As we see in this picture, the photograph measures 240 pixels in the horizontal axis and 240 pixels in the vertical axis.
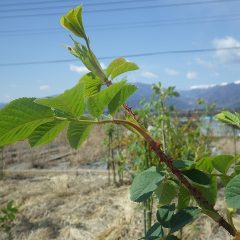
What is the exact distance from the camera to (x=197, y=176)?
58 cm

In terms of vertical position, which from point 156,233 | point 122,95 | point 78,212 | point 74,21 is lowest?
point 78,212

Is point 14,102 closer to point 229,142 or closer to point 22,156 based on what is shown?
point 22,156

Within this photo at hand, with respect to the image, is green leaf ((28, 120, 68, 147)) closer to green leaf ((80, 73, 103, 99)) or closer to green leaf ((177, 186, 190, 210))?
green leaf ((80, 73, 103, 99))

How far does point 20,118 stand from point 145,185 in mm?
189

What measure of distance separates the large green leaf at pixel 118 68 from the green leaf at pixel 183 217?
8.8 inches

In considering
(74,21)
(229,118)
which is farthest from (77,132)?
(229,118)

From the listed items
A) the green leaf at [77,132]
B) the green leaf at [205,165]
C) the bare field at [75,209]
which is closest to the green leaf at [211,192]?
the green leaf at [205,165]

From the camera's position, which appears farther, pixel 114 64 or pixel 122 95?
pixel 114 64

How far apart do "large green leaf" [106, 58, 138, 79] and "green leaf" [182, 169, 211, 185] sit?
18 cm

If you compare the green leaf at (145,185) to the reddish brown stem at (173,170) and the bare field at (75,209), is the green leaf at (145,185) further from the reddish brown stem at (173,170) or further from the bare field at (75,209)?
the bare field at (75,209)

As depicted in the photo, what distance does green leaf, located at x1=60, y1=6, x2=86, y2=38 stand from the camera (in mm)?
550

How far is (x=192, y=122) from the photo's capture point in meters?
5.15

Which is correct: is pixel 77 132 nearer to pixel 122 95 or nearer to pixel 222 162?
pixel 122 95

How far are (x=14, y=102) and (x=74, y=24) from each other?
142 millimetres
